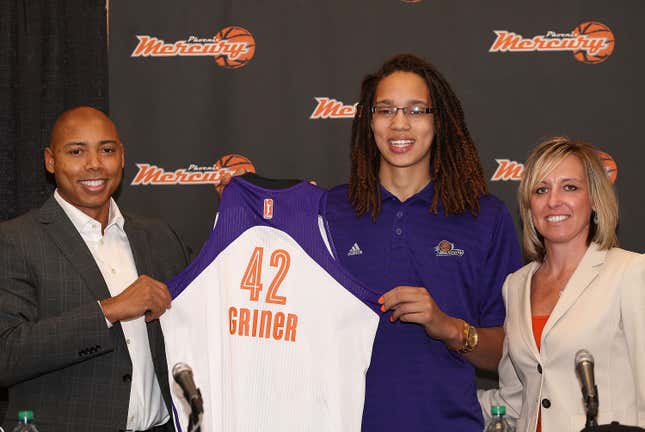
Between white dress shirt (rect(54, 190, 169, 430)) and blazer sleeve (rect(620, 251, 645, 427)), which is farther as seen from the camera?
white dress shirt (rect(54, 190, 169, 430))

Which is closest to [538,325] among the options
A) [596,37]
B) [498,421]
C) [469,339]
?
[469,339]

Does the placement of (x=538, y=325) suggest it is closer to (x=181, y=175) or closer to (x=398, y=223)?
(x=398, y=223)

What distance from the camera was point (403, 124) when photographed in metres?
2.78

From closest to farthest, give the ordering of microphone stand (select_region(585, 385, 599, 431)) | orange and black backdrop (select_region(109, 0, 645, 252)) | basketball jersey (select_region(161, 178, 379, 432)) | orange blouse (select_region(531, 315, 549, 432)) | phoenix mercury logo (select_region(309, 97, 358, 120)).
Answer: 1. microphone stand (select_region(585, 385, 599, 431))
2. basketball jersey (select_region(161, 178, 379, 432))
3. orange blouse (select_region(531, 315, 549, 432))
4. orange and black backdrop (select_region(109, 0, 645, 252))
5. phoenix mercury logo (select_region(309, 97, 358, 120))

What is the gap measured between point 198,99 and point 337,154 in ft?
2.77

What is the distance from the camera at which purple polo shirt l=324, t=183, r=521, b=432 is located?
2646 millimetres

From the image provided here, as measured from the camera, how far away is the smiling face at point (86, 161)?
3102 millimetres

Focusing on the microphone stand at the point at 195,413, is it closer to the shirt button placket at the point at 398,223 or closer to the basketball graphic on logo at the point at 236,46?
the shirt button placket at the point at 398,223

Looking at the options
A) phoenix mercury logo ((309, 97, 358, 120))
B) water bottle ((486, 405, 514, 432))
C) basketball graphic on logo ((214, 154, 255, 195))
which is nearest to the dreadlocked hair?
water bottle ((486, 405, 514, 432))

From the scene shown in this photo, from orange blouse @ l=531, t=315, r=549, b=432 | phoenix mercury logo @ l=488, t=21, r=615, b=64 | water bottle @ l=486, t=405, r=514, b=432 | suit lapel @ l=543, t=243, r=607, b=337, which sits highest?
phoenix mercury logo @ l=488, t=21, r=615, b=64

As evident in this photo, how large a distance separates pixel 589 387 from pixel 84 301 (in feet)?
6.10

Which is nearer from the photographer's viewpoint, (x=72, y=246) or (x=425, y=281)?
(x=425, y=281)

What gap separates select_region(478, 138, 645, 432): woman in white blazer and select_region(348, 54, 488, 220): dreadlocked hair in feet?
0.78

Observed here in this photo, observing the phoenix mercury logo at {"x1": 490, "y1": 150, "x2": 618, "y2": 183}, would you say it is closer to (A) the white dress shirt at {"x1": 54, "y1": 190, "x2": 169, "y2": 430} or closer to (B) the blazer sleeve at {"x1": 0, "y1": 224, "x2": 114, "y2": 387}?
(A) the white dress shirt at {"x1": 54, "y1": 190, "x2": 169, "y2": 430}
